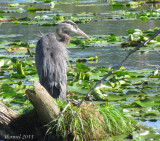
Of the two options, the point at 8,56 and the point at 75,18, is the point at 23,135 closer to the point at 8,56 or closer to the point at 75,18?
the point at 8,56

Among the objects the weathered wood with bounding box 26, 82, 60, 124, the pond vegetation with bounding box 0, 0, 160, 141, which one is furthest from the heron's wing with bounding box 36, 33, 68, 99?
the weathered wood with bounding box 26, 82, 60, 124

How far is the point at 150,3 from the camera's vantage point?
759 inches

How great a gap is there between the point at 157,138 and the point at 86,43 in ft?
20.2

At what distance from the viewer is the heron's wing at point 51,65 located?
20.1 ft

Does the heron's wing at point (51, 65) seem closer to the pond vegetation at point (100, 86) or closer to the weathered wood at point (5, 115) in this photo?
the pond vegetation at point (100, 86)

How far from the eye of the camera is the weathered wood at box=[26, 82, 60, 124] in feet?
16.0

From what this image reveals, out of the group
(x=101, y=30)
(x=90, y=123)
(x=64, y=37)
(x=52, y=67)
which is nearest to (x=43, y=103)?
(x=90, y=123)

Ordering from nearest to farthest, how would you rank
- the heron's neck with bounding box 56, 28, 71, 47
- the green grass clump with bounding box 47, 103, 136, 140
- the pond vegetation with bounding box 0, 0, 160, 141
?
the green grass clump with bounding box 47, 103, 136, 140 → the pond vegetation with bounding box 0, 0, 160, 141 → the heron's neck with bounding box 56, 28, 71, 47

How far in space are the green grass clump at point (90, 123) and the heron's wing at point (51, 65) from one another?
933 millimetres

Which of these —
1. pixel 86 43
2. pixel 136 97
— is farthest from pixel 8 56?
pixel 136 97

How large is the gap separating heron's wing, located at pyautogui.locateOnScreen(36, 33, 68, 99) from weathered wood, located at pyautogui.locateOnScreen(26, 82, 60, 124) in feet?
3.42

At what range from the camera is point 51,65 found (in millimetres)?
6191

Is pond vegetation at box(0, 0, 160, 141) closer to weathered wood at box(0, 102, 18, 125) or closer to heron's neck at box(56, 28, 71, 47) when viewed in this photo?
weathered wood at box(0, 102, 18, 125)

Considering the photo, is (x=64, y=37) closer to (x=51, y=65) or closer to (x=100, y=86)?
(x=100, y=86)
